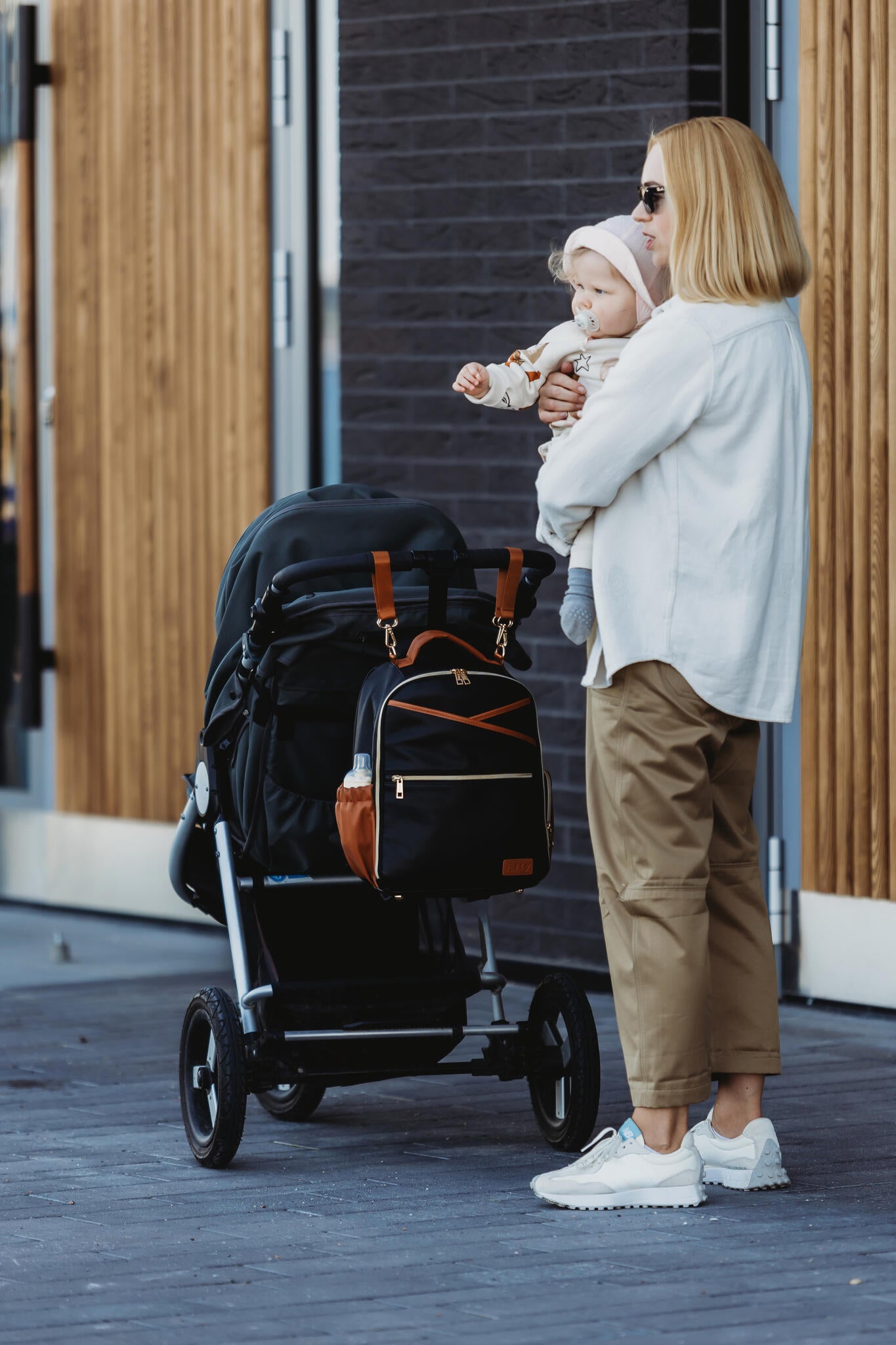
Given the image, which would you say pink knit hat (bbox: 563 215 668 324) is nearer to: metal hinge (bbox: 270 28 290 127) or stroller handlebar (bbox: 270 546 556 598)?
stroller handlebar (bbox: 270 546 556 598)

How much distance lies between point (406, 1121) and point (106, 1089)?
2.67 ft

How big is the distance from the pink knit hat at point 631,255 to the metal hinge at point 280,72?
3.39 meters

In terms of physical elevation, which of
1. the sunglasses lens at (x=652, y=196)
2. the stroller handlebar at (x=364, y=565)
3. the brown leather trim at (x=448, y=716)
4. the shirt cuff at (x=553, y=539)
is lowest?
the brown leather trim at (x=448, y=716)

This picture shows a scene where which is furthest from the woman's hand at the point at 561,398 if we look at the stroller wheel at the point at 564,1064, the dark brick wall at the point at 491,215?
the dark brick wall at the point at 491,215

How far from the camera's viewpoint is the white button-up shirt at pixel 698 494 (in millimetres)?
4301

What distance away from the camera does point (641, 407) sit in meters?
4.29

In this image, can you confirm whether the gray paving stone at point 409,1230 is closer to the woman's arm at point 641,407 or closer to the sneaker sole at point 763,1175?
the sneaker sole at point 763,1175

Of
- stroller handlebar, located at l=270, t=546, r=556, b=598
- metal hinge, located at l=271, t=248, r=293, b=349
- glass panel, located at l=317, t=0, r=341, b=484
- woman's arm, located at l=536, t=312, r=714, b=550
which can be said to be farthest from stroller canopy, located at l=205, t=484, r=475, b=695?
metal hinge, located at l=271, t=248, r=293, b=349

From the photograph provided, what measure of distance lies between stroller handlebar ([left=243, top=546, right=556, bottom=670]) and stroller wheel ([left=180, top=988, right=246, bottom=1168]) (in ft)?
2.25

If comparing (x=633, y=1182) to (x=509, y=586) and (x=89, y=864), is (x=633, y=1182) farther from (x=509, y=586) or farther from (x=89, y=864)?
(x=89, y=864)

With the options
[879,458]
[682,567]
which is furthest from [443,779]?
[879,458]

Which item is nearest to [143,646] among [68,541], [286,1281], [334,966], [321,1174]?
[68,541]

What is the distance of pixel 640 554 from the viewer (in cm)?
439

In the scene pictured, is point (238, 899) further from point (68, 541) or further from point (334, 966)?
A: point (68, 541)
